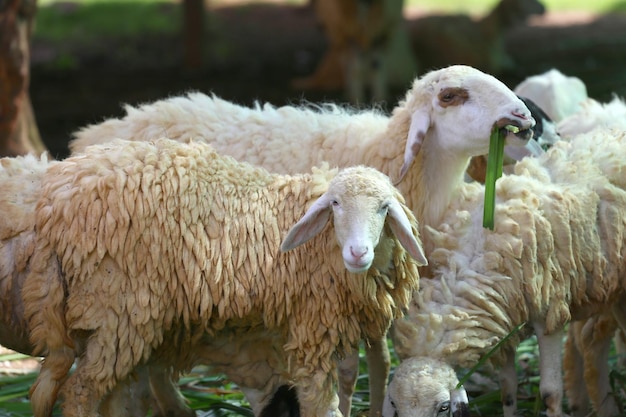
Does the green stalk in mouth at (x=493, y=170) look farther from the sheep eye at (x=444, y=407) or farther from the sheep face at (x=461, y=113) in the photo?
the sheep eye at (x=444, y=407)

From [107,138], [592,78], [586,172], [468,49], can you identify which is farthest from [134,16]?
[586,172]

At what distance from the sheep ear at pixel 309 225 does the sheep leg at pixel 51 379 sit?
1.05 metres

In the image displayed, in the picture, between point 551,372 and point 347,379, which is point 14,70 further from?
point 551,372

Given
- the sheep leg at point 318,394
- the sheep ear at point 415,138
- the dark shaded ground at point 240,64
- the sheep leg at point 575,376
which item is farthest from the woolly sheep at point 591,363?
the dark shaded ground at point 240,64

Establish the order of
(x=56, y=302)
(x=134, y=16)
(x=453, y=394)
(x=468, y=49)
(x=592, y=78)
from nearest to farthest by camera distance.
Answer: (x=56, y=302)
(x=453, y=394)
(x=592, y=78)
(x=468, y=49)
(x=134, y=16)

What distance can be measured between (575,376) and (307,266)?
2.10 meters

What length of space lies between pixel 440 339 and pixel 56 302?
5.68 ft

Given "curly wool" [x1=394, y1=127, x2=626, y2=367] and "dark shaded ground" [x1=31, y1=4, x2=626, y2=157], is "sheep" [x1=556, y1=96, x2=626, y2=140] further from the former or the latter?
"dark shaded ground" [x1=31, y1=4, x2=626, y2=157]

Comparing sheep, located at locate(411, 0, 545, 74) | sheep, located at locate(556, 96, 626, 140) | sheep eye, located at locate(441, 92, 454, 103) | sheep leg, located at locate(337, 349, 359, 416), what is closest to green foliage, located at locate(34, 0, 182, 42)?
sheep, located at locate(411, 0, 545, 74)

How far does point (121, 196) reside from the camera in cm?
435

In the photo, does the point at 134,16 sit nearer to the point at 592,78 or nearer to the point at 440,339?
the point at 592,78

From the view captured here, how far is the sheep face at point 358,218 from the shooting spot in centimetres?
405

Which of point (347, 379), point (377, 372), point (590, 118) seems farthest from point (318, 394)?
point (590, 118)

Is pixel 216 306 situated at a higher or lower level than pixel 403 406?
higher
